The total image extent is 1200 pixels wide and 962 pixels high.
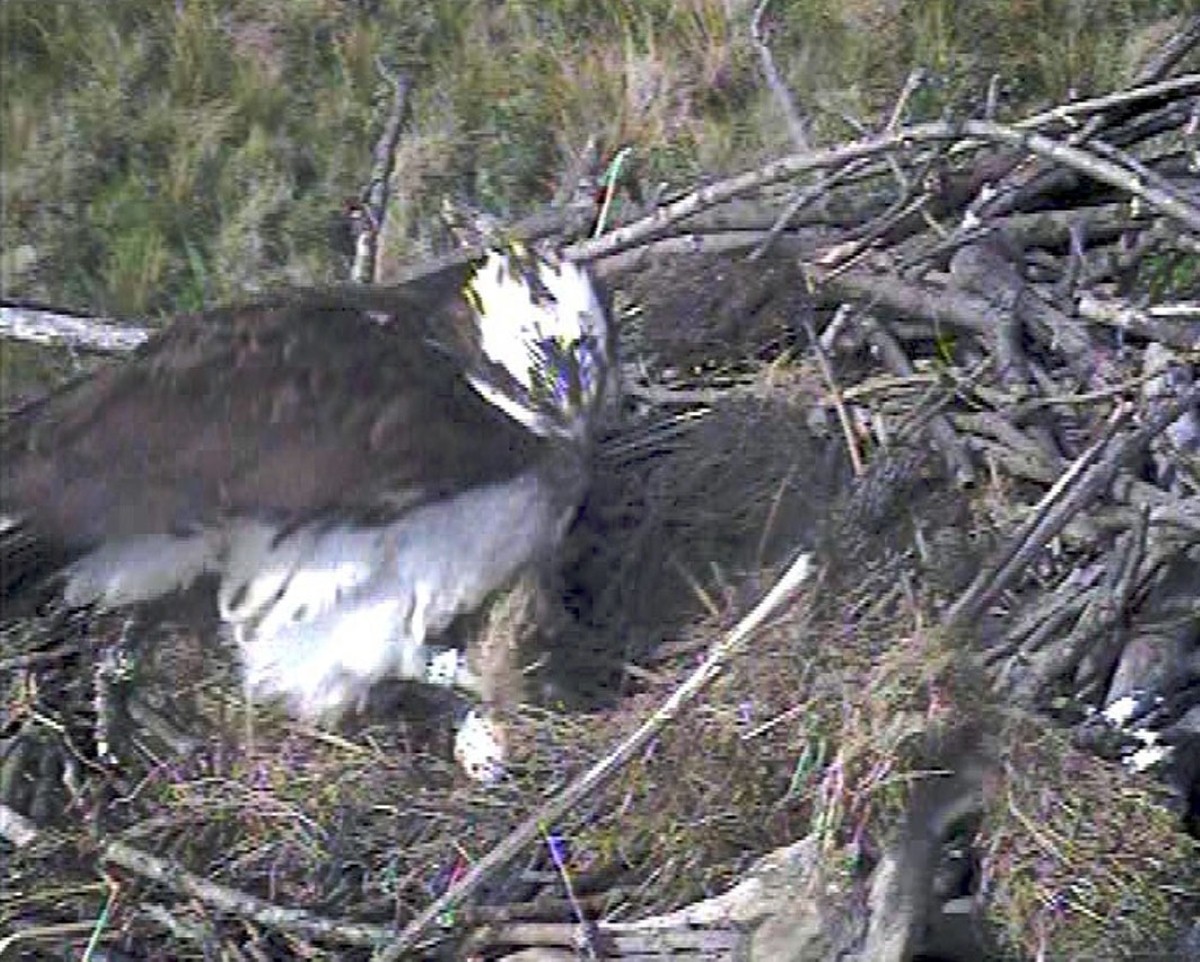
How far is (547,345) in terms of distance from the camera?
11.1 feet

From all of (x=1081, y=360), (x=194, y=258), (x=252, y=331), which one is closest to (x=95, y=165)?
(x=194, y=258)

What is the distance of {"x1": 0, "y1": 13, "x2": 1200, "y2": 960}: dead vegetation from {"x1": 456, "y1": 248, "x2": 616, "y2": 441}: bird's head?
18cm

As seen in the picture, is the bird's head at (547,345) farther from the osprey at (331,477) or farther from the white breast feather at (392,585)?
the white breast feather at (392,585)

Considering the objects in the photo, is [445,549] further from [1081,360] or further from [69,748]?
[1081,360]

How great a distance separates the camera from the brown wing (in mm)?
3275

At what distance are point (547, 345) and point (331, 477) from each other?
35 cm

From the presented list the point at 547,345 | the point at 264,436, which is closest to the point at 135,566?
the point at 264,436

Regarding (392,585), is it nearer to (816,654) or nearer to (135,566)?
(135,566)

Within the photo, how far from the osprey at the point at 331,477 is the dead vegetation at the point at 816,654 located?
94 millimetres

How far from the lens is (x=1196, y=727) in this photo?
292 centimetres

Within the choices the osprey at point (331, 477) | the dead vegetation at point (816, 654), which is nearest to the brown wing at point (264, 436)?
the osprey at point (331, 477)

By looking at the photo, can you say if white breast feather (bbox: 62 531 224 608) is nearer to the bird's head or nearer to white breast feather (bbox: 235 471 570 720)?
white breast feather (bbox: 235 471 570 720)

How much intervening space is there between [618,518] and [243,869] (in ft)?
2.56

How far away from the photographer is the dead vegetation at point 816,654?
269cm
